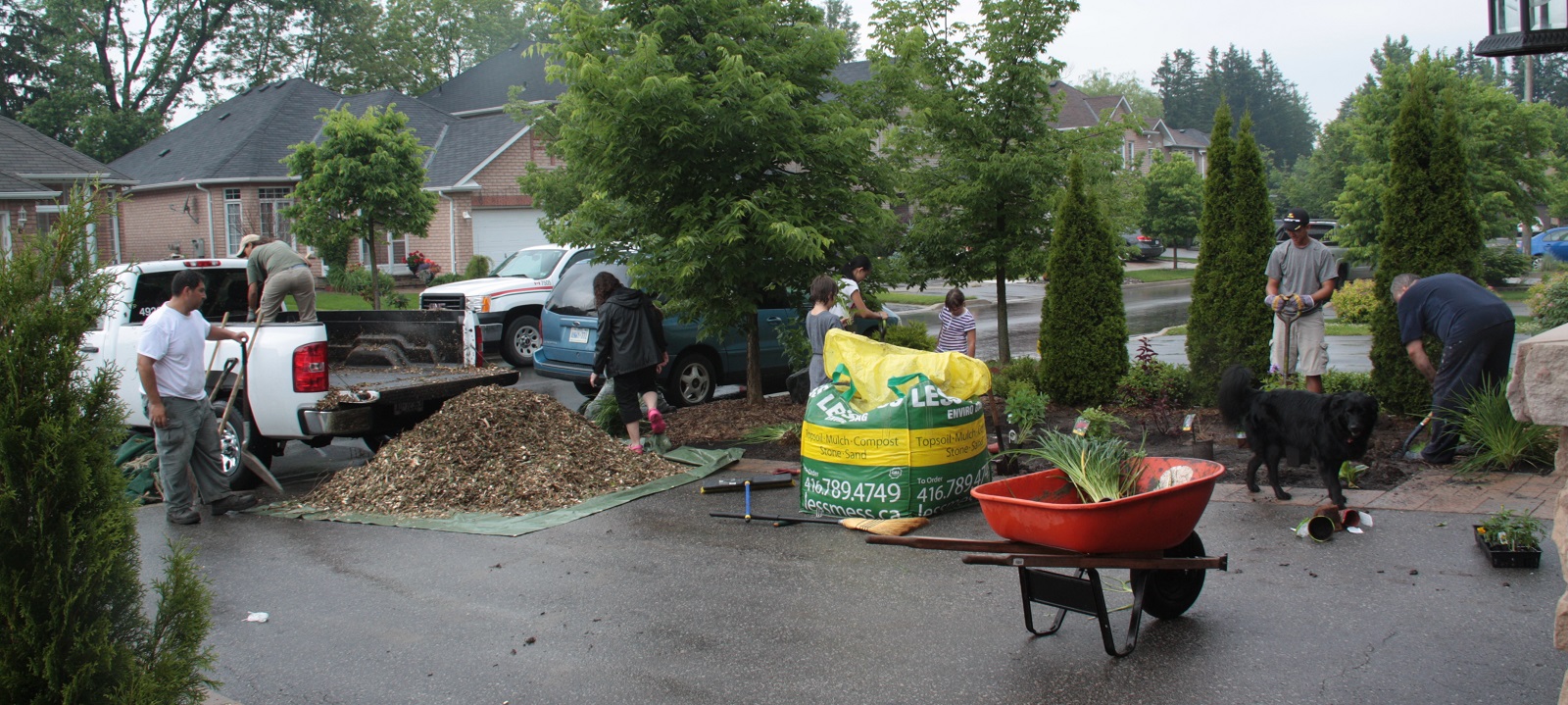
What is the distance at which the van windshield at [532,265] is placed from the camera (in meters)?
18.0

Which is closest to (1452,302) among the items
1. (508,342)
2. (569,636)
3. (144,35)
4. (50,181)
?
(569,636)

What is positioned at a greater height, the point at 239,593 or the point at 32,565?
the point at 32,565

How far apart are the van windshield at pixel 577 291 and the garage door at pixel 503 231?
64.8 feet

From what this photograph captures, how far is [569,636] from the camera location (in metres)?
5.15

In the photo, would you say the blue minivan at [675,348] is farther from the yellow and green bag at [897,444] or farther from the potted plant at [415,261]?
the potted plant at [415,261]

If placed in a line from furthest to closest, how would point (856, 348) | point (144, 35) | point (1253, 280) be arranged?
point (144, 35) < point (1253, 280) < point (856, 348)

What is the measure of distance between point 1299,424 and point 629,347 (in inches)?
215

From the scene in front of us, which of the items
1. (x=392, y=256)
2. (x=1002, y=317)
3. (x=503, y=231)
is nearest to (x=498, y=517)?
(x=1002, y=317)

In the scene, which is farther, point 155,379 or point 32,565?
point 155,379

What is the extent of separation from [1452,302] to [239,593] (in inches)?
319

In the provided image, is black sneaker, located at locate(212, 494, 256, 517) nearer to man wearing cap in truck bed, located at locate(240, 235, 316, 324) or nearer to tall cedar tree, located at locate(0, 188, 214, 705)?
man wearing cap in truck bed, located at locate(240, 235, 316, 324)

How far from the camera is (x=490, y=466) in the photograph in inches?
321

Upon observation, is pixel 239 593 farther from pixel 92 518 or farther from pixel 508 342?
pixel 508 342

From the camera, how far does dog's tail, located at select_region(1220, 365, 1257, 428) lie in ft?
22.1
